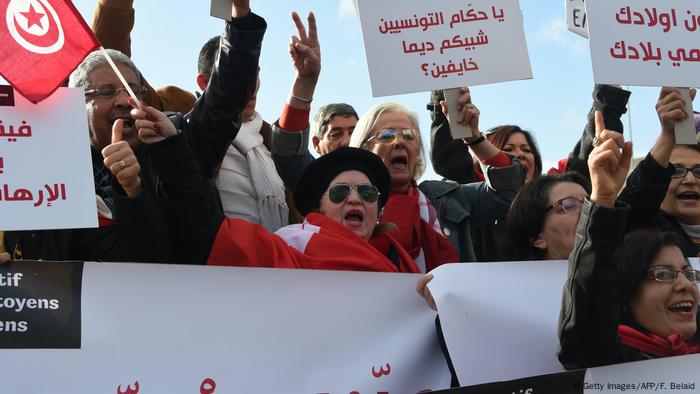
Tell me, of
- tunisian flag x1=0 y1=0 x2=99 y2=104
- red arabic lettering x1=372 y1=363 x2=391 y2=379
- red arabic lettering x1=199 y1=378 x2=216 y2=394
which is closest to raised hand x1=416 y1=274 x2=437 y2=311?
red arabic lettering x1=372 y1=363 x2=391 y2=379

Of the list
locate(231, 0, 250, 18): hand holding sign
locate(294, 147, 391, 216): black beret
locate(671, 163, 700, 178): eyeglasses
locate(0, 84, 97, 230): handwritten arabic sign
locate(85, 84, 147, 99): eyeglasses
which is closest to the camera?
locate(0, 84, 97, 230): handwritten arabic sign

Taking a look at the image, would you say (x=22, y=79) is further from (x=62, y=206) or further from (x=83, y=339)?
(x=83, y=339)

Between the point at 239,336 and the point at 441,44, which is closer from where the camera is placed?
the point at 239,336

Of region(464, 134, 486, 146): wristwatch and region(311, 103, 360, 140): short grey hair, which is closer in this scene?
region(464, 134, 486, 146): wristwatch

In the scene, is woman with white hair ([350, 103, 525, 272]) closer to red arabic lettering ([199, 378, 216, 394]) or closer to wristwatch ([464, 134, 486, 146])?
wristwatch ([464, 134, 486, 146])

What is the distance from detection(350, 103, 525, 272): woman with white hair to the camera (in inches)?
183

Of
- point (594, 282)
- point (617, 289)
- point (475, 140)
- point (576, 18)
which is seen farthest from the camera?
point (576, 18)

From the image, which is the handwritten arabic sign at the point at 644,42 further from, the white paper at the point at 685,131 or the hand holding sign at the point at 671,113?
the white paper at the point at 685,131

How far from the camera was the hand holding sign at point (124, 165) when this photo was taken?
11.2ft

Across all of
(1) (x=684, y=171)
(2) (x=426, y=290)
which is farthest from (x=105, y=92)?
(1) (x=684, y=171)

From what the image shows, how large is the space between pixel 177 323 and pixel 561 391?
49.9 inches

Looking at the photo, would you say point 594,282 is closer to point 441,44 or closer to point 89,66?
point 441,44

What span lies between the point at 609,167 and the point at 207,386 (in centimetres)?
145

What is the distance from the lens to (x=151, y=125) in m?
3.61
